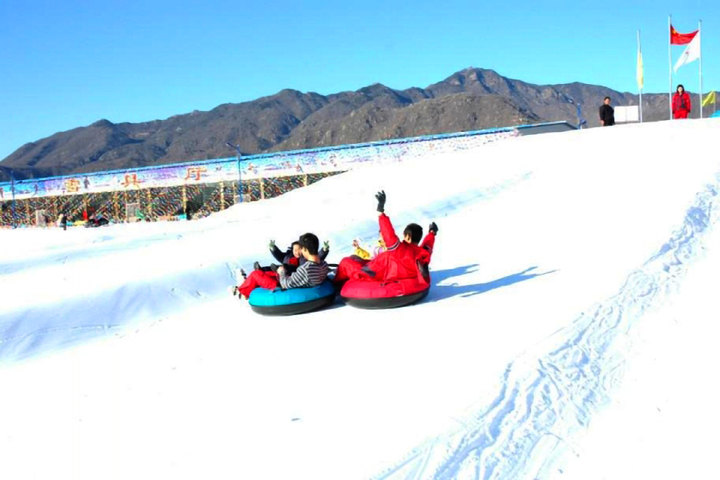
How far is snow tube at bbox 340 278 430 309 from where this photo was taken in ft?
21.3

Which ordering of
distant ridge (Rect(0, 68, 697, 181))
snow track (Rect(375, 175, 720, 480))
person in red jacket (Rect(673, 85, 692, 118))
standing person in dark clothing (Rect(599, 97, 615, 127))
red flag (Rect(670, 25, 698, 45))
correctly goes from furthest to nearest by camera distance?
1. distant ridge (Rect(0, 68, 697, 181))
2. red flag (Rect(670, 25, 698, 45))
3. standing person in dark clothing (Rect(599, 97, 615, 127))
4. person in red jacket (Rect(673, 85, 692, 118))
5. snow track (Rect(375, 175, 720, 480))

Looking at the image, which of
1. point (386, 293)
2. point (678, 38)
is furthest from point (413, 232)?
point (678, 38)

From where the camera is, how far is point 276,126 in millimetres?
163750

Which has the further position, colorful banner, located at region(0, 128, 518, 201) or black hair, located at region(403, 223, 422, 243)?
colorful banner, located at region(0, 128, 518, 201)

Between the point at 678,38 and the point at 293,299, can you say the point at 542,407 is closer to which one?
the point at 293,299

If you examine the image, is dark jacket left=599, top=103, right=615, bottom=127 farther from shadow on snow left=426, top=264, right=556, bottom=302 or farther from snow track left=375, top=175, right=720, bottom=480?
snow track left=375, top=175, right=720, bottom=480

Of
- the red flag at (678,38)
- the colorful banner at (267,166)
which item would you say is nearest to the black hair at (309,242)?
the colorful banner at (267,166)

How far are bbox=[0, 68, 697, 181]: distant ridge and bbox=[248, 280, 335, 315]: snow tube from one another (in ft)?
267

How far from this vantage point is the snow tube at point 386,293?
649 cm

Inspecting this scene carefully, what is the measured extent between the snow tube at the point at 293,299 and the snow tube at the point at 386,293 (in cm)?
35

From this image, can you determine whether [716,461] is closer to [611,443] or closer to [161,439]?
[611,443]

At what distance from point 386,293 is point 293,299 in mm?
1070

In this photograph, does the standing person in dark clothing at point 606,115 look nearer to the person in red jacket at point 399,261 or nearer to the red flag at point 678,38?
the red flag at point 678,38

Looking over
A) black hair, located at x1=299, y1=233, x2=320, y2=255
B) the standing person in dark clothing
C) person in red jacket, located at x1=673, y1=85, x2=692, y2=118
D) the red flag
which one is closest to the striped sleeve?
black hair, located at x1=299, y1=233, x2=320, y2=255
